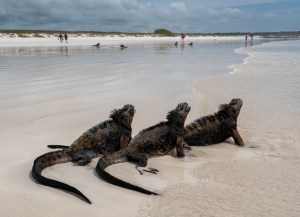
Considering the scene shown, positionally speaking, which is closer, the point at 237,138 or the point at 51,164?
the point at 51,164

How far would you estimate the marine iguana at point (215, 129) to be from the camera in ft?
19.3

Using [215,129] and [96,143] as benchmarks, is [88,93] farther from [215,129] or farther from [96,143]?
[96,143]

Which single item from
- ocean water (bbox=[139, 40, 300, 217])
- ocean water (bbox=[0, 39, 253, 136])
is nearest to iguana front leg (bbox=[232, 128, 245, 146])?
ocean water (bbox=[139, 40, 300, 217])

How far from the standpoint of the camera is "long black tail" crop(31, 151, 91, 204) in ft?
12.6

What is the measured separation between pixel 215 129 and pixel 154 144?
132 cm

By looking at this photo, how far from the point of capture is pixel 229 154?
5.41 metres

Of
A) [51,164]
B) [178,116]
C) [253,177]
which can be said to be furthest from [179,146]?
[51,164]

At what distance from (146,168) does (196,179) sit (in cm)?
70

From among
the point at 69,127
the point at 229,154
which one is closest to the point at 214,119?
the point at 229,154

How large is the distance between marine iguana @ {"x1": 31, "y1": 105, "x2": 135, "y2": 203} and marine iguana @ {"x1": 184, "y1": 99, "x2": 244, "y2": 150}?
40.9 inches

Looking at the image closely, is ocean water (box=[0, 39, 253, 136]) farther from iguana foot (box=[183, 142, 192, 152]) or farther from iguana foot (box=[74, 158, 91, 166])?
iguana foot (box=[74, 158, 91, 166])

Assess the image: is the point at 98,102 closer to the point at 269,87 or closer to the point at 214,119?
the point at 214,119

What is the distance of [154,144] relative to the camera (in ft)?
17.2

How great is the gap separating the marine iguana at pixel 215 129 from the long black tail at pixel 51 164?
74.8 inches
